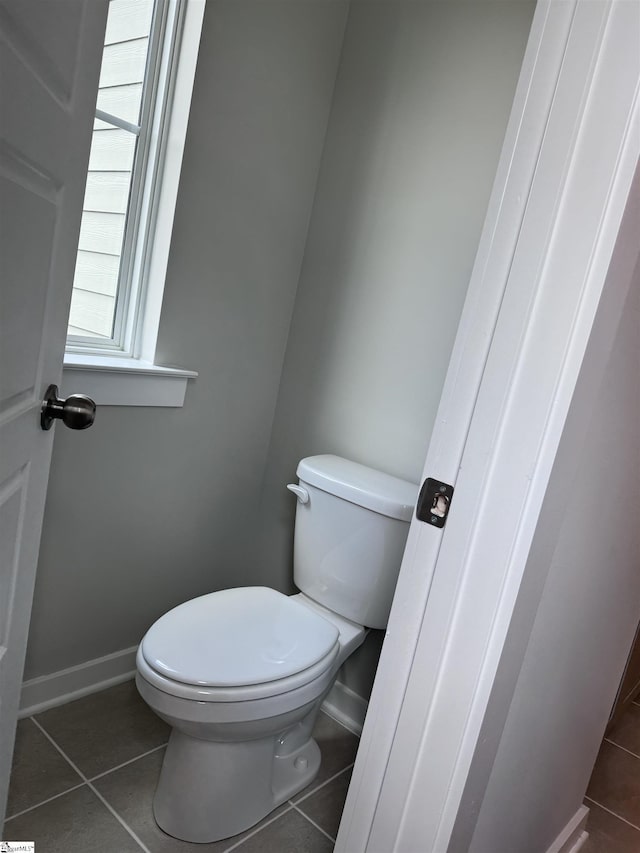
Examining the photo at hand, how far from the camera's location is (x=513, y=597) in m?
0.87

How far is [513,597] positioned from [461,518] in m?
0.12

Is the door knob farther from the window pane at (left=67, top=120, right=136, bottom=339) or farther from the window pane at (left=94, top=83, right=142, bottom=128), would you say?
the window pane at (left=94, top=83, right=142, bottom=128)

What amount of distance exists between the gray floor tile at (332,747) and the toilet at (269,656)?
1.3 inches

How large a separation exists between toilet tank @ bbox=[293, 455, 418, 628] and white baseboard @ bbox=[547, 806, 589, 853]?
646 mm

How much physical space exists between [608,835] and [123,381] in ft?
5.70

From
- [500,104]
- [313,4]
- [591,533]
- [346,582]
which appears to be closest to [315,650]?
[346,582]

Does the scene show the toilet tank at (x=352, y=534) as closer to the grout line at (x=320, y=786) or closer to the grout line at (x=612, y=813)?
the grout line at (x=320, y=786)

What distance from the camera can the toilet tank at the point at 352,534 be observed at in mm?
1639

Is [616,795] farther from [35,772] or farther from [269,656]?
[35,772]

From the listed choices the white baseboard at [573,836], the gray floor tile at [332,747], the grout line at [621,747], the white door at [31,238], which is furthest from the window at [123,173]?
the grout line at [621,747]

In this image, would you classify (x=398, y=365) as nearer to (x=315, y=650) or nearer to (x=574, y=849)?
(x=315, y=650)

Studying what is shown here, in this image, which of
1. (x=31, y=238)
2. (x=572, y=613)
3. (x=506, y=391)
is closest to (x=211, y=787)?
(x=572, y=613)

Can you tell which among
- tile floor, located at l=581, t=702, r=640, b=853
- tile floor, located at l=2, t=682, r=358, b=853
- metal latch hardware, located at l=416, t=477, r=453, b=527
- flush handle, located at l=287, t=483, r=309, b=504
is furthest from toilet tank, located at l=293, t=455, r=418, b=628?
tile floor, located at l=581, t=702, r=640, b=853

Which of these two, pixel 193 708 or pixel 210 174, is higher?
pixel 210 174
